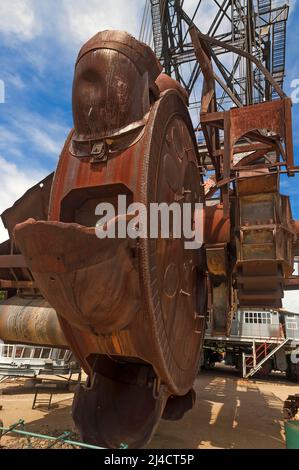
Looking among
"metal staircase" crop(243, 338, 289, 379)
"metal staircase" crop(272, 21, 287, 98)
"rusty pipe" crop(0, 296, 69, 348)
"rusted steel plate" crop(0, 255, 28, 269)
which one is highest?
"metal staircase" crop(272, 21, 287, 98)

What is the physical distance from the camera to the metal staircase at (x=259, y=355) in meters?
19.8

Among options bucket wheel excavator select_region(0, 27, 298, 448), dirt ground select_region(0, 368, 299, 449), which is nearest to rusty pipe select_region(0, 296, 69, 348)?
bucket wheel excavator select_region(0, 27, 298, 448)

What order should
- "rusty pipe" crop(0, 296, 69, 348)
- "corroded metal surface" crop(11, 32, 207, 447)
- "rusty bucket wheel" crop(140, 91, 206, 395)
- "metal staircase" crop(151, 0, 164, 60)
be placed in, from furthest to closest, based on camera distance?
"metal staircase" crop(151, 0, 164, 60) < "rusty pipe" crop(0, 296, 69, 348) < "rusty bucket wheel" crop(140, 91, 206, 395) < "corroded metal surface" crop(11, 32, 207, 447)

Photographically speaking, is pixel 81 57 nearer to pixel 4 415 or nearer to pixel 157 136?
pixel 157 136

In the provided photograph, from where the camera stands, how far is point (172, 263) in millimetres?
4391

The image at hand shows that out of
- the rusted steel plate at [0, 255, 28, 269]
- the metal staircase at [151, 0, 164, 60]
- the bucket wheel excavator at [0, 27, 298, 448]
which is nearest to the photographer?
the bucket wheel excavator at [0, 27, 298, 448]

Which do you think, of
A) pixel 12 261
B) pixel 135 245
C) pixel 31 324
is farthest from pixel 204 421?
pixel 135 245

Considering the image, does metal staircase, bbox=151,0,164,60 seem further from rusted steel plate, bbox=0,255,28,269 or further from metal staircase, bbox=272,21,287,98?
rusted steel plate, bbox=0,255,28,269

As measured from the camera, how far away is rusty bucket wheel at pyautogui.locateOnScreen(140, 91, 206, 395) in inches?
144

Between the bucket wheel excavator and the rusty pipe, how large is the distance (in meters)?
0.02

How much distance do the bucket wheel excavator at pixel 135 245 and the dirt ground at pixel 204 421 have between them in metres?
1.54

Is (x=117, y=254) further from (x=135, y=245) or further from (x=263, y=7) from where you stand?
(x=263, y=7)

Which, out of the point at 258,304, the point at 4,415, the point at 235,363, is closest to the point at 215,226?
the point at 258,304

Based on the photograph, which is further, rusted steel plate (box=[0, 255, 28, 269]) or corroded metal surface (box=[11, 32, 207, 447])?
rusted steel plate (box=[0, 255, 28, 269])
